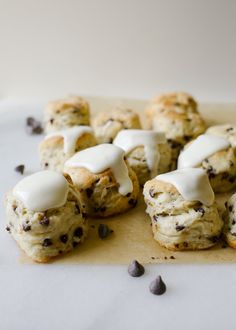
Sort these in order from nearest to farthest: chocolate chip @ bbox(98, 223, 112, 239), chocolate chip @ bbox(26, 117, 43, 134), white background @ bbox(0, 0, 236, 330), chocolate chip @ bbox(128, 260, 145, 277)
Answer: chocolate chip @ bbox(128, 260, 145, 277) → chocolate chip @ bbox(98, 223, 112, 239) → chocolate chip @ bbox(26, 117, 43, 134) → white background @ bbox(0, 0, 236, 330)

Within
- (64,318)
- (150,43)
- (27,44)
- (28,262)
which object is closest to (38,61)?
(27,44)

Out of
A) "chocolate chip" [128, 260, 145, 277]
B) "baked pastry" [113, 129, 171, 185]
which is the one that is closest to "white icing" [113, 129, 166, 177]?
"baked pastry" [113, 129, 171, 185]

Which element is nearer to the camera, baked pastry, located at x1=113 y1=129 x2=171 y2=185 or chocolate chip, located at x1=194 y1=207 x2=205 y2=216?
chocolate chip, located at x1=194 y1=207 x2=205 y2=216

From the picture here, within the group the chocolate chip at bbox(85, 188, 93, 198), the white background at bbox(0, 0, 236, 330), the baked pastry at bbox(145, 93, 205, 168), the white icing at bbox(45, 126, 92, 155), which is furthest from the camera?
the white background at bbox(0, 0, 236, 330)

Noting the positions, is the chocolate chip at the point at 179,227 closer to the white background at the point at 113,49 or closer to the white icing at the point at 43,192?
the white icing at the point at 43,192

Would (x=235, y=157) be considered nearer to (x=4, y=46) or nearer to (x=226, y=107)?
(x=226, y=107)

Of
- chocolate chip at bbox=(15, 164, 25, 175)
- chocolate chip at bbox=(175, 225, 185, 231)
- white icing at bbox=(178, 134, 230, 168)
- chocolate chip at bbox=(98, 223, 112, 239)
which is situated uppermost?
white icing at bbox=(178, 134, 230, 168)

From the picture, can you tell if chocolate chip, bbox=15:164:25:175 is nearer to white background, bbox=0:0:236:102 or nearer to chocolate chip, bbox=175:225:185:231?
chocolate chip, bbox=175:225:185:231

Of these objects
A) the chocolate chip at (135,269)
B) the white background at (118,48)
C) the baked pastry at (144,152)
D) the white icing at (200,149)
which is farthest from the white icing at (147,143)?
the white background at (118,48)
